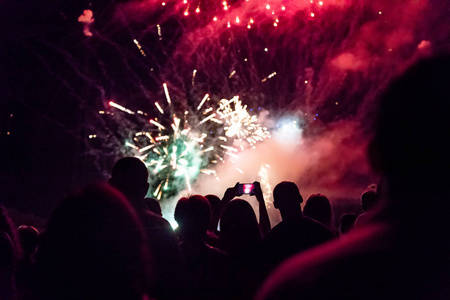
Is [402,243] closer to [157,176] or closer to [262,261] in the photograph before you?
[262,261]

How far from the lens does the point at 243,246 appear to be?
3.29 meters

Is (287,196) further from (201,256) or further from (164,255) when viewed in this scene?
(164,255)

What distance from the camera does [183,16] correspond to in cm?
1264

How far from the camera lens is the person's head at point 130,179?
3.07 meters

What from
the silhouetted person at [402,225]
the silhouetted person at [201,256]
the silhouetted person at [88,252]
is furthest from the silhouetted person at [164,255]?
the silhouetted person at [402,225]

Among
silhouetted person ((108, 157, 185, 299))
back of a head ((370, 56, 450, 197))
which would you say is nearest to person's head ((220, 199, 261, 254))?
silhouetted person ((108, 157, 185, 299))

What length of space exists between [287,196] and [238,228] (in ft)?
1.58

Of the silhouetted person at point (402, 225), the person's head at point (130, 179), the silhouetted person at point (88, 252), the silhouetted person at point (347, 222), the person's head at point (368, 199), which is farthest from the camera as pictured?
the person's head at point (368, 199)

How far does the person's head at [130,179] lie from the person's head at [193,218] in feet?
1.40

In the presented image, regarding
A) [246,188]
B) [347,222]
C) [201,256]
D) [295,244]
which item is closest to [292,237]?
[295,244]

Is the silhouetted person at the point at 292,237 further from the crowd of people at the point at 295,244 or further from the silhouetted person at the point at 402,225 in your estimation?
the silhouetted person at the point at 402,225

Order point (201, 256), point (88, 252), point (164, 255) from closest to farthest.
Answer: point (88, 252)
point (164, 255)
point (201, 256)

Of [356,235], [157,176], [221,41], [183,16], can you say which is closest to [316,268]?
[356,235]

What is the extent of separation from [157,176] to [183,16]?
56.1 feet
